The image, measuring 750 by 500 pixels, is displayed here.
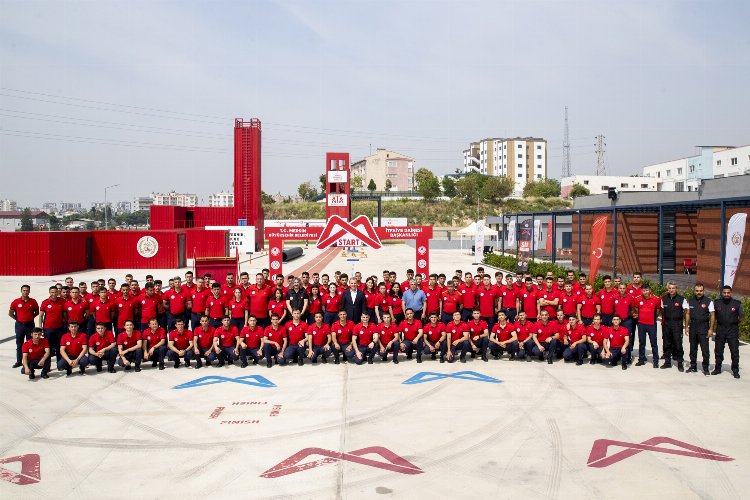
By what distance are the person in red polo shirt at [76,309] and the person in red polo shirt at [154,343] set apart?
4.90ft

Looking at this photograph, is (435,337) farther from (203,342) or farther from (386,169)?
(386,169)

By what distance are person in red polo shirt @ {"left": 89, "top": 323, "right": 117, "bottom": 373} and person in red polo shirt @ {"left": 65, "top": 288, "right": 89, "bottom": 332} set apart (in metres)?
0.93

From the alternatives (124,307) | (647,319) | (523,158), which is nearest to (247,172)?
(124,307)

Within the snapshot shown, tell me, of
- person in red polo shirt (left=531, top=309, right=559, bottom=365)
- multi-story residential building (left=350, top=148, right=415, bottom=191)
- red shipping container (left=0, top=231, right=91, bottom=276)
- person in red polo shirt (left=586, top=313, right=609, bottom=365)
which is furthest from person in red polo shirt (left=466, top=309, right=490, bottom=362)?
multi-story residential building (left=350, top=148, right=415, bottom=191)

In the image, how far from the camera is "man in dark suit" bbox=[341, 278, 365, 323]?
14375 millimetres

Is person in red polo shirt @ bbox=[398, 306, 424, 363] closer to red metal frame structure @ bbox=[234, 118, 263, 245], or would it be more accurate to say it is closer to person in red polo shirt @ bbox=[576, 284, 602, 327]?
person in red polo shirt @ bbox=[576, 284, 602, 327]

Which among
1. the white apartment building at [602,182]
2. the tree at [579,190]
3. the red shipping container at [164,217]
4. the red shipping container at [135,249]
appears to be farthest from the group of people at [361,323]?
the tree at [579,190]

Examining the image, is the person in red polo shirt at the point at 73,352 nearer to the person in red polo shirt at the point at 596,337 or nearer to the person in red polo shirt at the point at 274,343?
the person in red polo shirt at the point at 274,343

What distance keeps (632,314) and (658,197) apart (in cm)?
2237

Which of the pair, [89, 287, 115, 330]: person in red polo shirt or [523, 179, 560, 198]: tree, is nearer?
[89, 287, 115, 330]: person in red polo shirt

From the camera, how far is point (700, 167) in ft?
231

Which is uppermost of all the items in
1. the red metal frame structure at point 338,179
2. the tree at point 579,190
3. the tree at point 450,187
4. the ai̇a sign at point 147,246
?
the tree at point 450,187

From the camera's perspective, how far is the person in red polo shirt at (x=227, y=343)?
12.9m

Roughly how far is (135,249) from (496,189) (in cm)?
7370
